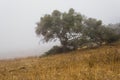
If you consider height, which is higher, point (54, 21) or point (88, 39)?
point (54, 21)

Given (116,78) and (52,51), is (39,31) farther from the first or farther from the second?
(116,78)

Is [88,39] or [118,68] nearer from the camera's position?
[118,68]

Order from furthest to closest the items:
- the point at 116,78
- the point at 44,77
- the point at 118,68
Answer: the point at 118,68, the point at 44,77, the point at 116,78

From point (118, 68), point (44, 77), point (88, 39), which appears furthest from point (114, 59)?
point (88, 39)

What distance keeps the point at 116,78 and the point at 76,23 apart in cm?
3312

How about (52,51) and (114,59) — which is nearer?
(114,59)

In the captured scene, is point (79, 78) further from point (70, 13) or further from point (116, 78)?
point (70, 13)

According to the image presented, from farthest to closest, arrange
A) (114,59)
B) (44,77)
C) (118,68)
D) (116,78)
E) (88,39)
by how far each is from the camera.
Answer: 1. (88,39)
2. (114,59)
3. (118,68)
4. (44,77)
5. (116,78)

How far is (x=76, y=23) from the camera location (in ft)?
136

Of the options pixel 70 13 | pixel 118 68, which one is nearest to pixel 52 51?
pixel 70 13

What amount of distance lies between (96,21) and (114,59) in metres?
28.9

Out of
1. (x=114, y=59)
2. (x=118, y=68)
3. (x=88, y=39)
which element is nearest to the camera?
(x=118, y=68)

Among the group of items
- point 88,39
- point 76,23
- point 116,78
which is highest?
point 76,23

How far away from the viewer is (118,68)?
10.6 meters
